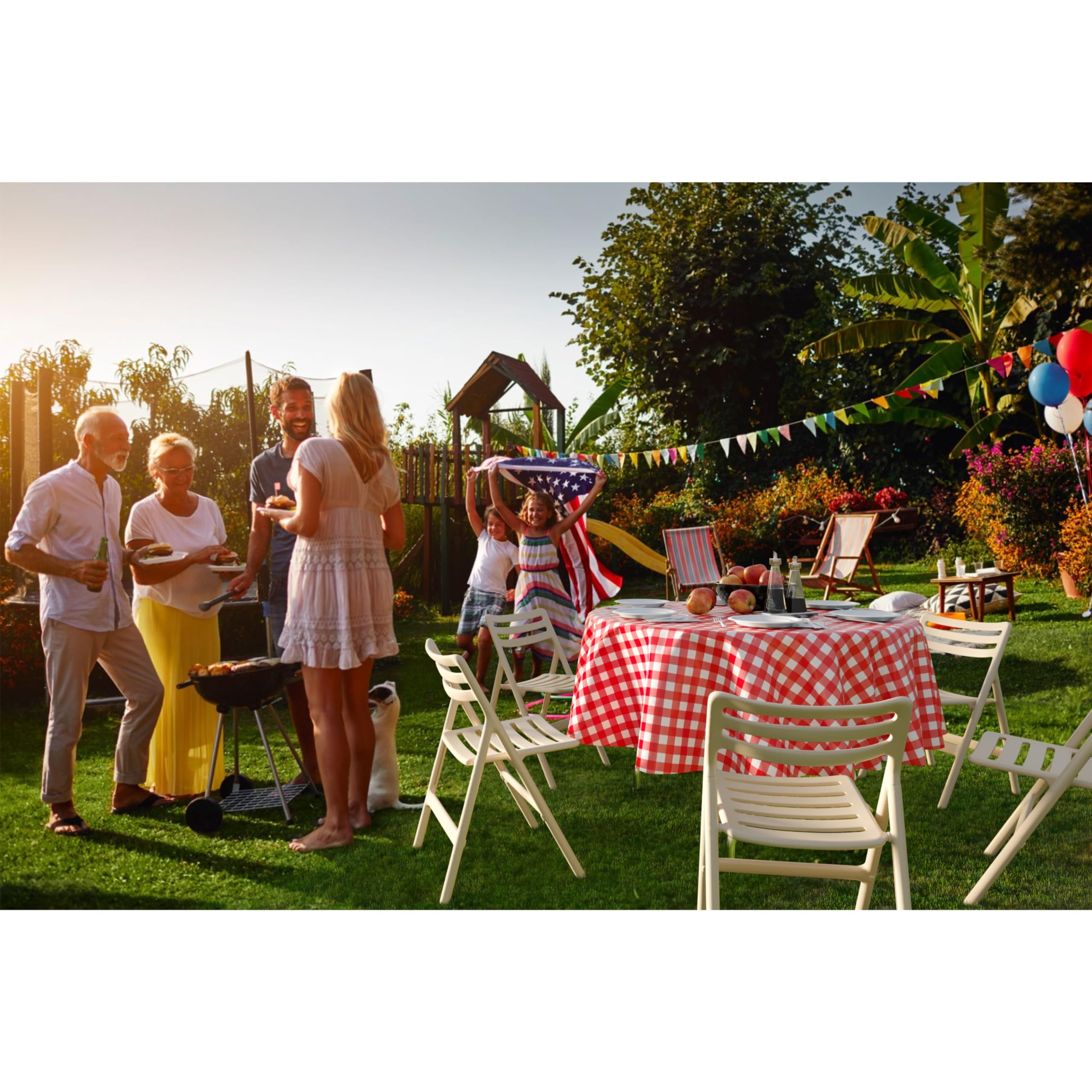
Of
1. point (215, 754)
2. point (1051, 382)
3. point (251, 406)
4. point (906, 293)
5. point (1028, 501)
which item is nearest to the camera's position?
point (215, 754)

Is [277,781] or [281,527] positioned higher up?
[281,527]

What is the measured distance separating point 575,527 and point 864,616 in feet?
15.3

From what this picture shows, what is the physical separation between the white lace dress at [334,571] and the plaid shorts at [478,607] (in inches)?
112

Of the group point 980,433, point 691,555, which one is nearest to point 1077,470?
point 980,433

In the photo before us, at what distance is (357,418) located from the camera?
368 cm

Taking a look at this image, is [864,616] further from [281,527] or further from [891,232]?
[891,232]

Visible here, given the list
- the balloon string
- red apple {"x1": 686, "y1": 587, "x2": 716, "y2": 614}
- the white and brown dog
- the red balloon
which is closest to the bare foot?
the white and brown dog

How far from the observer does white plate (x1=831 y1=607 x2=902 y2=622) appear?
147 inches

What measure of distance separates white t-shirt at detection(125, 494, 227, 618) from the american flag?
410 cm

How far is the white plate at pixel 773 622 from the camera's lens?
3502mm

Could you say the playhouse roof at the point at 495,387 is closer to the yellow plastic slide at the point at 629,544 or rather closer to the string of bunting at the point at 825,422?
the string of bunting at the point at 825,422

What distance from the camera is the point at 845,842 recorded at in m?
2.55
